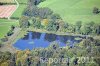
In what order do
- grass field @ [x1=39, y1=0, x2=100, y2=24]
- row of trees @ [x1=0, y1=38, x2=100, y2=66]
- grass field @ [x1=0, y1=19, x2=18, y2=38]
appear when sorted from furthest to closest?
grass field @ [x1=39, y1=0, x2=100, y2=24]
grass field @ [x1=0, y1=19, x2=18, y2=38]
row of trees @ [x1=0, y1=38, x2=100, y2=66]

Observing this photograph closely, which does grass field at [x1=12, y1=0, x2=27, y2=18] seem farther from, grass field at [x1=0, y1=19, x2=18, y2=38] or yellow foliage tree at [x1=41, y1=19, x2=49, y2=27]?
yellow foliage tree at [x1=41, y1=19, x2=49, y2=27]

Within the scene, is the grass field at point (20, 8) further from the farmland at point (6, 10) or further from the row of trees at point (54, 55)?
the row of trees at point (54, 55)

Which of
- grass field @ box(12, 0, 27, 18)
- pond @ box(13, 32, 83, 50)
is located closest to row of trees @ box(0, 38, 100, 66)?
pond @ box(13, 32, 83, 50)

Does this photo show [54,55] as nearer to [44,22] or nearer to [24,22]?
[44,22]

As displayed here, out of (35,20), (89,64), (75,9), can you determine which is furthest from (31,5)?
(89,64)

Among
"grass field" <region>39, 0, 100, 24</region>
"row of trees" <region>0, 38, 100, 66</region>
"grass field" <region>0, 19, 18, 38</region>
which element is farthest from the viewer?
"grass field" <region>39, 0, 100, 24</region>

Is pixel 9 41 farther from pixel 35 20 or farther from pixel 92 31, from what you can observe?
pixel 92 31

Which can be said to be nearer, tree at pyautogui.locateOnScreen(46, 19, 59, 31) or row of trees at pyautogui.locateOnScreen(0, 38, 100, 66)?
row of trees at pyautogui.locateOnScreen(0, 38, 100, 66)
